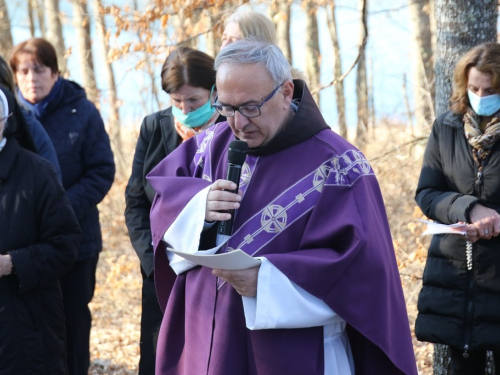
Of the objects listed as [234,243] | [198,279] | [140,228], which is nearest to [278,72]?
[234,243]

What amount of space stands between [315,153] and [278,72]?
377mm

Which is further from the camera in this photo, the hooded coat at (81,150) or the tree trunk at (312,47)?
the tree trunk at (312,47)

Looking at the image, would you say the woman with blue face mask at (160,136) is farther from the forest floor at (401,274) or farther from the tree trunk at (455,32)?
the forest floor at (401,274)

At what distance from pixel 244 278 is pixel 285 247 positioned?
25cm

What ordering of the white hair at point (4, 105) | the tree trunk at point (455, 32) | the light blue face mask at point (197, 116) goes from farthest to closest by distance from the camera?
the tree trunk at point (455, 32) → the light blue face mask at point (197, 116) → the white hair at point (4, 105)

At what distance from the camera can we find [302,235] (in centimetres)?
312

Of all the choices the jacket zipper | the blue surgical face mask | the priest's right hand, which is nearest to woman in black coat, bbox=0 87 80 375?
the priest's right hand

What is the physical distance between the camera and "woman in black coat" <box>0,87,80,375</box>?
13.2 feet

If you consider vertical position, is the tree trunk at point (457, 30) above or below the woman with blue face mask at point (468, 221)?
above

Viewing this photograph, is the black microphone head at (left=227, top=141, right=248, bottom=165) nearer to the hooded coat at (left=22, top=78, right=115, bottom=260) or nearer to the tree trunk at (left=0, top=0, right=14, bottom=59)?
the hooded coat at (left=22, top=78, right=115, bottom=260)

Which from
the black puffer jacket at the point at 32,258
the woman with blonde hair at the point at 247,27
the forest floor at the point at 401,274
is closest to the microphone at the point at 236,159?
the black puffer jacket at the point at 32,258

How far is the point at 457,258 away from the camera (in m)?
4.31

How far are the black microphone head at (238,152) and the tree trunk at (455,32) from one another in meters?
2.45

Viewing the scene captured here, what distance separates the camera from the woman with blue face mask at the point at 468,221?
4.18 metres
